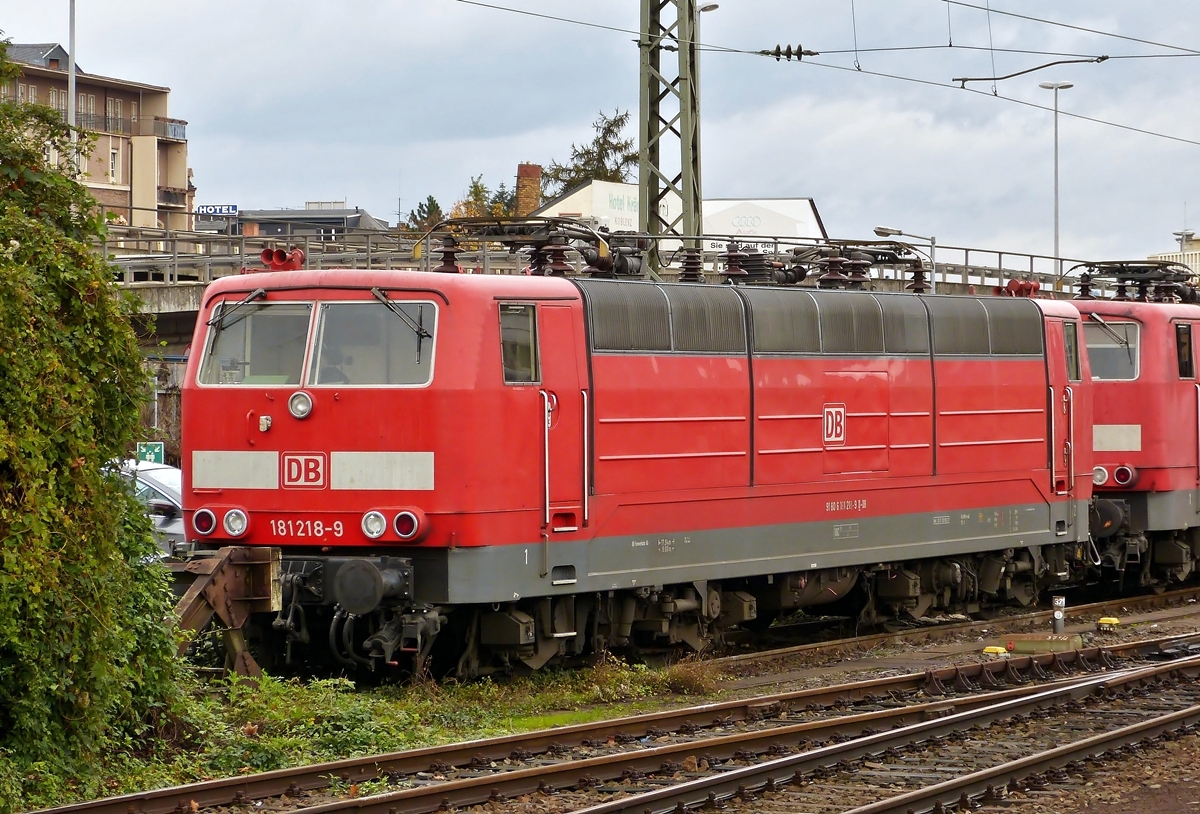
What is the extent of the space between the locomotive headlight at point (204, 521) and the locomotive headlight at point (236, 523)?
14 cm

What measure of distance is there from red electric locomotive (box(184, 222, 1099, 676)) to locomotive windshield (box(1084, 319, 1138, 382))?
521 centimetres

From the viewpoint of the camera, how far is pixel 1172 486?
21.7m

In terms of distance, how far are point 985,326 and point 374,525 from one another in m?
8.10

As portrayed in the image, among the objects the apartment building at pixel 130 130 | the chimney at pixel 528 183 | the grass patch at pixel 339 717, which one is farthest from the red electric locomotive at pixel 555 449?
the apartment building at pixel 130 130

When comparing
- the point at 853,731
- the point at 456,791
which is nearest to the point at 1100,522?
the point at 853,731

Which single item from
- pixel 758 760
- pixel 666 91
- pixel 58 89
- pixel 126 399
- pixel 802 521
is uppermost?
pixel 58 89

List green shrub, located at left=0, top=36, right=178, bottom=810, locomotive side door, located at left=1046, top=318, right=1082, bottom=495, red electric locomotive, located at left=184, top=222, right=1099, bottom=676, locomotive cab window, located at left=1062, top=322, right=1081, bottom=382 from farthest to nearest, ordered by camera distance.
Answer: locomotive cab window, located at left=1062, top=322, right=1081, bottom=382
locomotive side door, located at left=1046, top=318, right=1082, bottom=495
red electric locomotive, located at left=184, top=222, right=1099, bottom=676
green shrub, located at left=0, top=36, right=178, bottom=810

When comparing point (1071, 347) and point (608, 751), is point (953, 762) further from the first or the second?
point (1071, 347)

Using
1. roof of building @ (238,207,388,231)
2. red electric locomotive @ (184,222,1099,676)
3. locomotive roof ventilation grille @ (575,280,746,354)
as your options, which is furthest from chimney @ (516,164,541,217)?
locomotive roof ventilation grille @ (575,280,746,354)

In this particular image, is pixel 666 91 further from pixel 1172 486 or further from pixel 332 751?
pixel 332 751

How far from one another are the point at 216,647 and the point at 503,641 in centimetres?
218

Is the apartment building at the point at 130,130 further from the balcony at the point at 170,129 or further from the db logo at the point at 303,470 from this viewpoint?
the db logo at the point at 303,470

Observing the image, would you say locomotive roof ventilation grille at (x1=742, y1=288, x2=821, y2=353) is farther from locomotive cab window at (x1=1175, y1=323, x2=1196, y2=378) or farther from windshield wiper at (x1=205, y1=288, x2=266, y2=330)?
locomotive cab window at (x1=1175, y1=323, x2=1196, y2=378)

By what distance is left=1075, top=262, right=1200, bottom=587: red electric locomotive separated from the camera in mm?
21516
